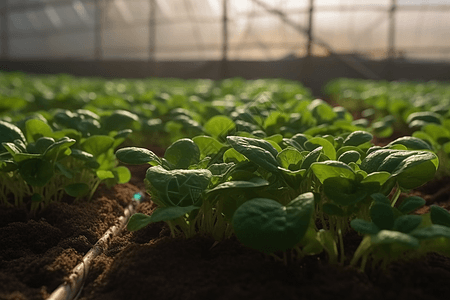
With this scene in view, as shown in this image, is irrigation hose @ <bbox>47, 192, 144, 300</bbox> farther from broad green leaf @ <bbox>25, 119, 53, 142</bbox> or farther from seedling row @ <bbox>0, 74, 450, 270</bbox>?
broad green leaf @ <bbox>25, 119, 53, 142</bbox>

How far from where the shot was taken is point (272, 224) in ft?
3.39

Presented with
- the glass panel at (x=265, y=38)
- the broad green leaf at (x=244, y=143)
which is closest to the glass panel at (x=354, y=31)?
A: the glass panel at (x=265, y=38)

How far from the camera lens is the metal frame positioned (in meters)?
15.2

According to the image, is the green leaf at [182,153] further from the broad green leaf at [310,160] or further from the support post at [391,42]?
the support post at [391,42]

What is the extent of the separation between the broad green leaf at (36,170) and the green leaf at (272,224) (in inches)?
35.9

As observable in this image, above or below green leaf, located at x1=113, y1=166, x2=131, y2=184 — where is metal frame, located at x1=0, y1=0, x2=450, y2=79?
above

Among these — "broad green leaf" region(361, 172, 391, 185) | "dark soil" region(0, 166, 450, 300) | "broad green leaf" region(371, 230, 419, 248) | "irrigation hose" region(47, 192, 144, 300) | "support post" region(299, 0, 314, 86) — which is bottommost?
"irrigation hose" region(47, 192, 144, 300)

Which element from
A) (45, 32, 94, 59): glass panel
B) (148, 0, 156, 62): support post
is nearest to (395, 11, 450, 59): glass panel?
(148, 0, 156, 62): support post

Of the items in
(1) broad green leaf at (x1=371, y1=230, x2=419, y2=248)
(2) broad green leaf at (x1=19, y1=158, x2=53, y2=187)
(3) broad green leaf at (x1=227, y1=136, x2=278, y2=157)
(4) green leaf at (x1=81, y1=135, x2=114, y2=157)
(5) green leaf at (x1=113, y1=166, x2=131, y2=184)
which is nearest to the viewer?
(1) broad green leaf at (x1=371, y1=230, x2=419, y2=248)

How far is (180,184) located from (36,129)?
3.44 feet

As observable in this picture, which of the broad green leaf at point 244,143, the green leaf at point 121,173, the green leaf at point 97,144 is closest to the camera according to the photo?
the broad green leaf at point 244,143

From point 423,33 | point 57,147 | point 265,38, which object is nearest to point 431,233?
point 57,147

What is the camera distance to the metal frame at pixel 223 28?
49.8 feet

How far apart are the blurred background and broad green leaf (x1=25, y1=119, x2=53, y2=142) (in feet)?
43.0
